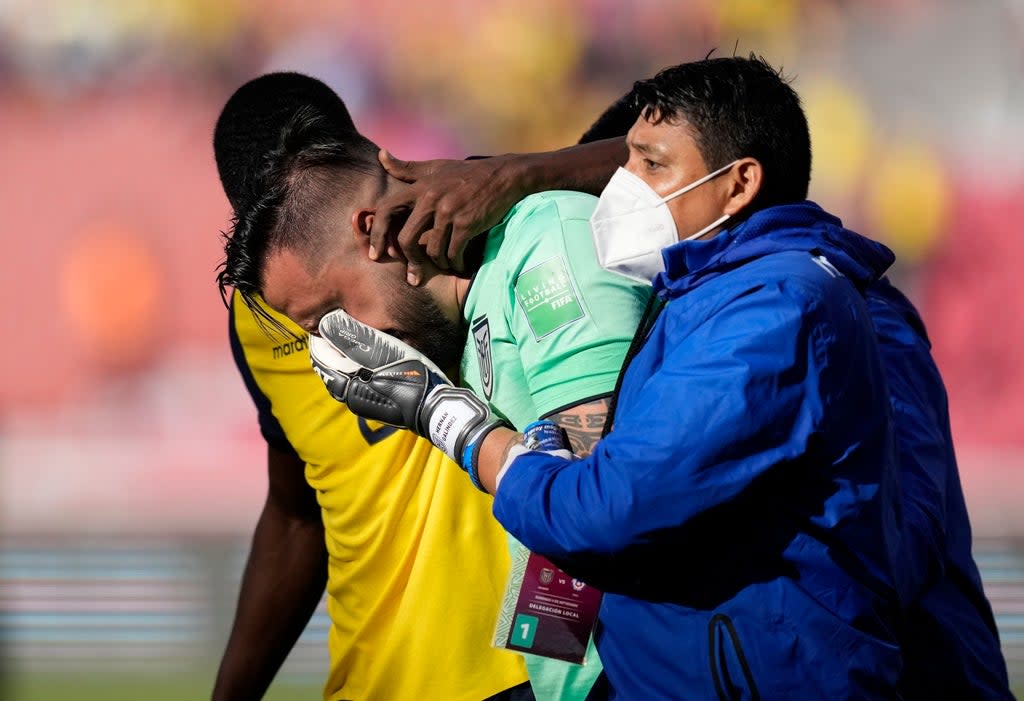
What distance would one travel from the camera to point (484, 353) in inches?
88.0

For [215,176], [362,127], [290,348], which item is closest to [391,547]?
[290,348]

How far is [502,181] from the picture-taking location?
7.52 feet

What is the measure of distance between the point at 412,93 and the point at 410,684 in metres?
3.15

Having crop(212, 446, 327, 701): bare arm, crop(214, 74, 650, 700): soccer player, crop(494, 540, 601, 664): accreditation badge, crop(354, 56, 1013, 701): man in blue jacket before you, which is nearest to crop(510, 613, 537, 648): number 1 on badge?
crop(494, 540, 601, 664): accreditation badge

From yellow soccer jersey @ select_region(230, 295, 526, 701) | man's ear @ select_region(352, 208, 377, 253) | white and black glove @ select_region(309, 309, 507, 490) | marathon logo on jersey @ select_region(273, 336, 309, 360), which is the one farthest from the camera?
marathon logo on jersey @ select_region(273, 336, 309, 360)

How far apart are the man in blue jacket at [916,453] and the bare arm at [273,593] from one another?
41.2 inches

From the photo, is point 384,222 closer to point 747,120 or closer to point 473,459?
point 473,459

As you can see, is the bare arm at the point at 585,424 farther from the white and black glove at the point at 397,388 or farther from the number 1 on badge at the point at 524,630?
the number 1 on badge at the point at 524,630

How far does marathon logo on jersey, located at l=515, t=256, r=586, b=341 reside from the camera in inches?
77.9

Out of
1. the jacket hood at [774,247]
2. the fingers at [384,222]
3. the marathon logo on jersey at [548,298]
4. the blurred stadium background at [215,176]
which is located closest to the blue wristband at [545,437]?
the marathon logo on jersey at [548,298]

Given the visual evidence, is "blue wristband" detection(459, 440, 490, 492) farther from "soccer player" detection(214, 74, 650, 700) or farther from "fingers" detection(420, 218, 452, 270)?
"fingers" detection(420, 218, 452, 270)

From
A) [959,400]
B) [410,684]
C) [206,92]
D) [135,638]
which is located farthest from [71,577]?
[959,400]

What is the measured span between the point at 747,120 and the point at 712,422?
0.52 m

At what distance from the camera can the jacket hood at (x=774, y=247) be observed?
177cm
